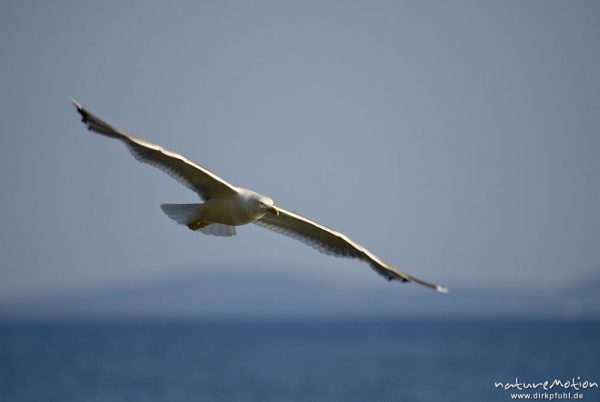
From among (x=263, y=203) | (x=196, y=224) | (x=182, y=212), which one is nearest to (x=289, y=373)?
(x=196, y=224)

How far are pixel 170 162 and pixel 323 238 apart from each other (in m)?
2.70

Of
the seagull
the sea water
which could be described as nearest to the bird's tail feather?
the seagull

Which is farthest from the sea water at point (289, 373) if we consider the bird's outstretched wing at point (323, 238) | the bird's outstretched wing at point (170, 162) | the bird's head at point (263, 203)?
the bird's outstretched wing at point (170, 162)

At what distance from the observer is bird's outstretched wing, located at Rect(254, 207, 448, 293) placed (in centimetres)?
1375

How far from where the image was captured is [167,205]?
43.0ft

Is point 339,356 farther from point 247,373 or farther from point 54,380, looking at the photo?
point 54,380

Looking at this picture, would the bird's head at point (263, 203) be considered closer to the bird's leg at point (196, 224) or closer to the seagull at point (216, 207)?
the seagull at point (216, 207)

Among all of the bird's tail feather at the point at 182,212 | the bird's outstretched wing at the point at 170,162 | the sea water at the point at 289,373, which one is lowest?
the bird's tail feather at the point at 182,212

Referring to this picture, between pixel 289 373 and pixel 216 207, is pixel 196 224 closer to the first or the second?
pixel 216 207

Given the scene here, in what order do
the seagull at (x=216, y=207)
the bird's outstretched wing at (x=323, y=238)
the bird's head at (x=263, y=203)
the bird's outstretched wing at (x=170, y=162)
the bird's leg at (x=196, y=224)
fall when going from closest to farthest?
the bird's outstretched wing at (x=170, y=162) → the seagull at (x=216, y=207) → the bird's head at (x=263, y=203) → the bird's leg at (x=196, y=224) → the bird's outstretched wing at (x=323, y=238)

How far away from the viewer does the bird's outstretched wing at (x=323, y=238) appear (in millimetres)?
13750

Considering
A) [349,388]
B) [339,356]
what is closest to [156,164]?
[349,388]

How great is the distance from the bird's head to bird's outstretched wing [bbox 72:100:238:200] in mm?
323

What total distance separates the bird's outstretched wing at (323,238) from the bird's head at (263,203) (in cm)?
42
